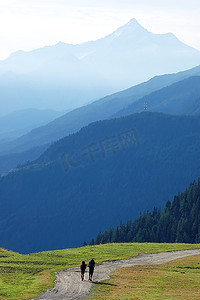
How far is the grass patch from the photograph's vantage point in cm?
5169

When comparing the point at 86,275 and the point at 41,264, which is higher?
the point at 41,264

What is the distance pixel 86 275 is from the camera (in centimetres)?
6384

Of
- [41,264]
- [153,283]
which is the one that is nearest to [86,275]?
[153,283]

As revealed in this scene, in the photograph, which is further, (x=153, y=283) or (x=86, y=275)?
(x=86, y=275)

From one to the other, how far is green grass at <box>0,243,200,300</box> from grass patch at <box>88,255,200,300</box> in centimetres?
735

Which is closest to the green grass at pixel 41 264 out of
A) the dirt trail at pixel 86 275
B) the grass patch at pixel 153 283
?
the dirt trail at pixel 86 275

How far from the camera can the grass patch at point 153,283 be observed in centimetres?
5169

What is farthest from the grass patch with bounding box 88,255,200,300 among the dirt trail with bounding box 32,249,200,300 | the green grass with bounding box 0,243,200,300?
the green grass with bounding box 0,243,200,300

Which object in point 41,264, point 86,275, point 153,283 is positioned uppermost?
point 41,264

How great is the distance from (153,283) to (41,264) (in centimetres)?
2199

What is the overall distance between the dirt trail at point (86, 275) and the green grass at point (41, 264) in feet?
4.30

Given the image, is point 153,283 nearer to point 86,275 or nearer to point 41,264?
point 86,275

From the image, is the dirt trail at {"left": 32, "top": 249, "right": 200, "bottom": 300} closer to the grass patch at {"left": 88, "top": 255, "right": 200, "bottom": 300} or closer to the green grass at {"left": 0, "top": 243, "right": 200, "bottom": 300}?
the green grass at {"left": 0, "top": 243, "right": 200, "bottom": 300}

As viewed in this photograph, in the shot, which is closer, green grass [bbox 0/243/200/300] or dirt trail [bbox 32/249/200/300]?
dirt trail [bbox 32/249/200/300]
